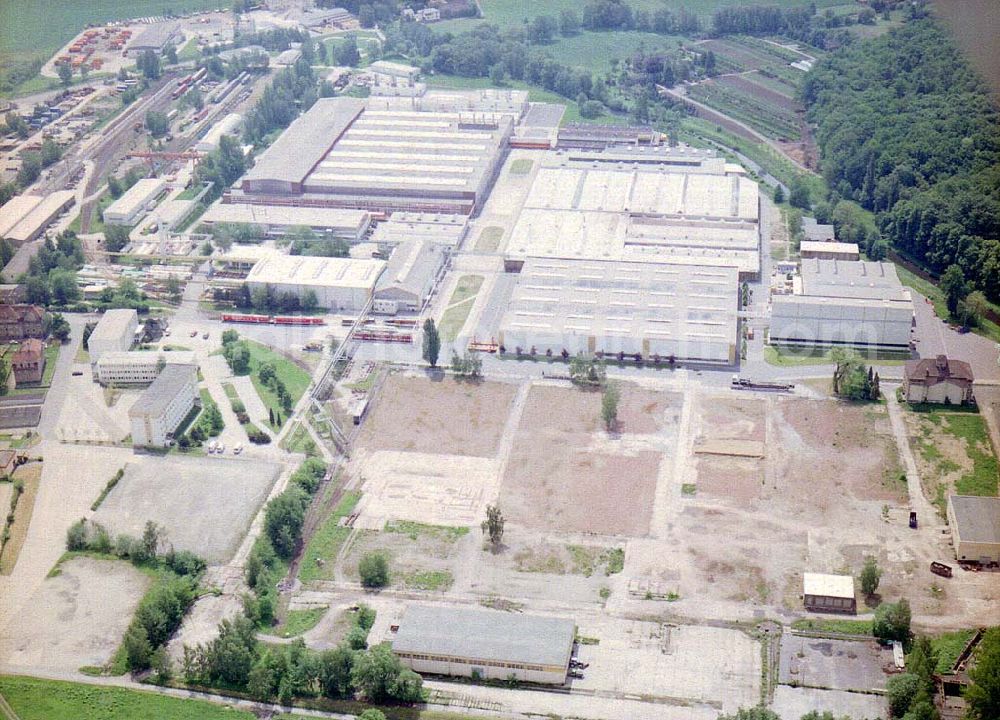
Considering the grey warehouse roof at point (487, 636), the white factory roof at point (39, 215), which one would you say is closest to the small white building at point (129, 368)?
the white factory roof at point (39, 215)

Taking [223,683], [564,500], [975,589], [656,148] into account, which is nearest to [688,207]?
[656,148]

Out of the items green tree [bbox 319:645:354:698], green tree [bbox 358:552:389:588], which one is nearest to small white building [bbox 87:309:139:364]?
green tree [bbox 358:552:389:588]

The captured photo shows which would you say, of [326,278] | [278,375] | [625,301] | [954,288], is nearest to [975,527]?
[954,288]

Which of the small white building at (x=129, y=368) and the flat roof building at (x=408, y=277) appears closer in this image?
the small white building at (x=129, y=368)

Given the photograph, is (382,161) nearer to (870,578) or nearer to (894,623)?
(870,578)

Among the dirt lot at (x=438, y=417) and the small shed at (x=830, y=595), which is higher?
the small shed at (x=830, y=595)

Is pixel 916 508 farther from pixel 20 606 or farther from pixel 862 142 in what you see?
pixel 862 142

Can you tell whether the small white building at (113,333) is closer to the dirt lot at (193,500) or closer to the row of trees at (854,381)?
the dirt lot at (193,500)
